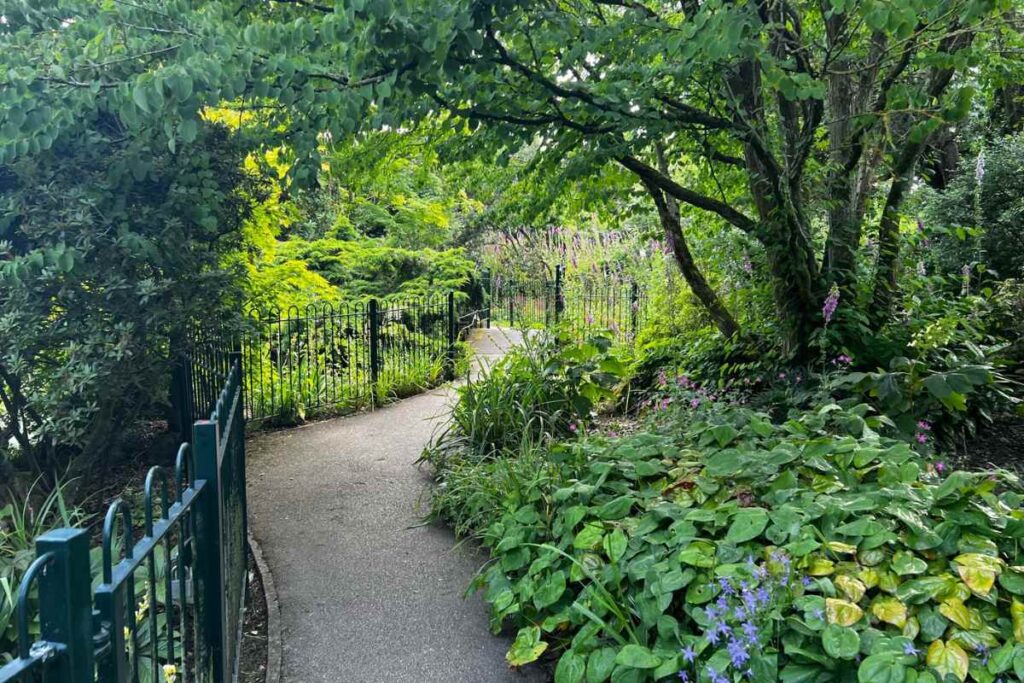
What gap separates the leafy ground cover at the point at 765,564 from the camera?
7.57 feet

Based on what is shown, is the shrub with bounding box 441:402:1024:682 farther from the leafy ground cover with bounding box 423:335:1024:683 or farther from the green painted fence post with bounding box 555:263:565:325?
the green painted fence post with bounding box 555:263:565:325

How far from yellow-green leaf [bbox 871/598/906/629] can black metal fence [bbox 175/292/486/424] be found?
465 cm

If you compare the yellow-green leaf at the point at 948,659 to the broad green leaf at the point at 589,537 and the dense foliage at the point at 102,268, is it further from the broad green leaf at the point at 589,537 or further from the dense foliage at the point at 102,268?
the dense foliage at the point at 102,268

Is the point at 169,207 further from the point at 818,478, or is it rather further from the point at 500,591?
the point at 818,478

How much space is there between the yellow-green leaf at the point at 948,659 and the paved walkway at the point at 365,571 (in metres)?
1.53

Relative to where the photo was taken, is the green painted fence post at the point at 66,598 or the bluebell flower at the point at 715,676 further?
the bluebell flower at the point at 715,676

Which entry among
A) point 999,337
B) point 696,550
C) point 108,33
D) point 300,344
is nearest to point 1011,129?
point 999,337

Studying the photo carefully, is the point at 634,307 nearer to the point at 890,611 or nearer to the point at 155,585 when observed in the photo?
the point at 890,611

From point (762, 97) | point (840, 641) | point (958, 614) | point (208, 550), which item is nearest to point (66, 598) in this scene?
point (208, 550)

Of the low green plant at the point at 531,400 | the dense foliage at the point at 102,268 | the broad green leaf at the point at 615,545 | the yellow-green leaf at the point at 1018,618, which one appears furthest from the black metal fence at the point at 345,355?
the yellow-green leaf at the point at 1018,618

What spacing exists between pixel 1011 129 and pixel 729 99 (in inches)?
415

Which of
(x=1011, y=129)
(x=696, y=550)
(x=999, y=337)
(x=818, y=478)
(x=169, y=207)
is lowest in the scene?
(x=696, y=550)

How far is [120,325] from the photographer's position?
4.34 m

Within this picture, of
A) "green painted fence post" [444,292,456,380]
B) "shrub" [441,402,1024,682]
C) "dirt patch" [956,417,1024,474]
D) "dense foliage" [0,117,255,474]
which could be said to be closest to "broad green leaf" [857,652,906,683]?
"shrub" [441,402,1024,682]
